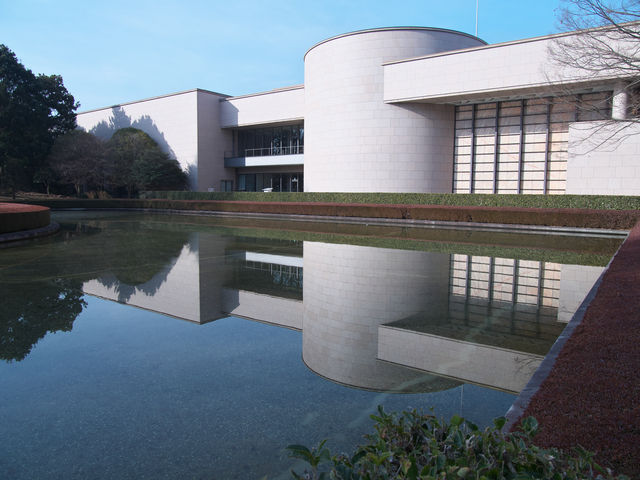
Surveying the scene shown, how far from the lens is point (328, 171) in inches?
1104

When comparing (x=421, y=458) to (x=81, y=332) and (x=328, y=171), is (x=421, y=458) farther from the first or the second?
(x=328, y=171)

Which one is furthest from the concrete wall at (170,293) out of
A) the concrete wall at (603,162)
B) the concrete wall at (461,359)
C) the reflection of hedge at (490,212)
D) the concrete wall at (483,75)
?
the concrete wall at (483,75)

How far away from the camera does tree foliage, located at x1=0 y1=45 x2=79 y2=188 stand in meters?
37.8

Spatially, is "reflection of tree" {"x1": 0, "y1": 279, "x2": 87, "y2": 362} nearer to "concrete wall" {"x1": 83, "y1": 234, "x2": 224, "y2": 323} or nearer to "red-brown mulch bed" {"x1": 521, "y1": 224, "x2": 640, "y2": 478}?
"concrete wall" {"x1": 83, "y1": 234, "x2": 224, "y2": 323}

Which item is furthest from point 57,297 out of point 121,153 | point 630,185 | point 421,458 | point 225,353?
point 121,153

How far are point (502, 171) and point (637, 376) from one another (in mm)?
24375

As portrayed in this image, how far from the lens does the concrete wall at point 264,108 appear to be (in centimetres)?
3428

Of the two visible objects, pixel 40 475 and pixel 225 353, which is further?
pixel 225 353

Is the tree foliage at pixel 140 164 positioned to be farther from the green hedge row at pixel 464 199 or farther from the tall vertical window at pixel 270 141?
the green hedge row at pixel 464 199

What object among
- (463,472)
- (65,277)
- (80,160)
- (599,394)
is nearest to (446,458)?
(463,472)

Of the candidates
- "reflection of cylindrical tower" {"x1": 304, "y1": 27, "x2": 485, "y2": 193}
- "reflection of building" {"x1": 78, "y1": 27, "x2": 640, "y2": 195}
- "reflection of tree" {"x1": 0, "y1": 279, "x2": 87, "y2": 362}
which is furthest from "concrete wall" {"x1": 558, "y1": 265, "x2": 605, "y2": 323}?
"reflection of cylindrical tower" {"x1": 304, "y1": 27, "x2": 485, "y2": 193}

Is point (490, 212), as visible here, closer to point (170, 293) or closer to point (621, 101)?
point (621, 101)

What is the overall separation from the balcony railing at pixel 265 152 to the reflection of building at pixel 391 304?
90.7 ft

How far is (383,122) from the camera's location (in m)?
26.0
